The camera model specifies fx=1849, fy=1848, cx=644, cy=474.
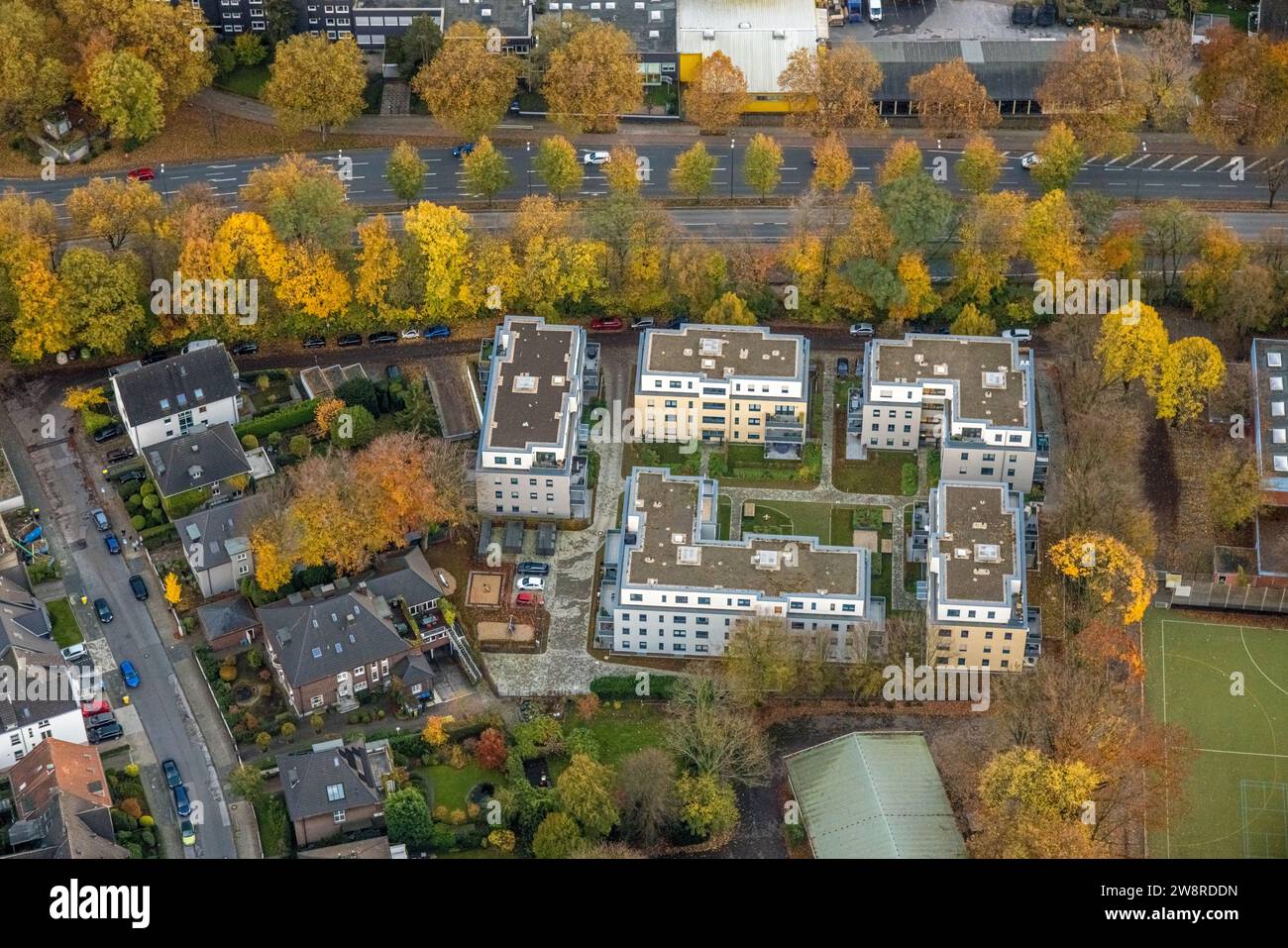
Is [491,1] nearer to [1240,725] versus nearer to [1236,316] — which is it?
[1236,316]

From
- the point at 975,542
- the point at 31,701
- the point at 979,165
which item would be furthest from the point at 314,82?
the point at 975,542

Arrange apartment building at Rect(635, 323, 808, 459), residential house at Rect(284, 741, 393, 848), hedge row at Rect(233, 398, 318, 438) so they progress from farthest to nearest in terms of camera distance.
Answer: hedge row at Rect(233, 398, 318, 438) < apartment building at Rect(635, 323, 808, 459) < residential house at Rect(284, 741, 393, 848)

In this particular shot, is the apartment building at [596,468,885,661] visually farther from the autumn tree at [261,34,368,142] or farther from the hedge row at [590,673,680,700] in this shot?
the autumn tree at [261,34,368,142]

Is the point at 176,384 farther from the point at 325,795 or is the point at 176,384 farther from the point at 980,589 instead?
the point at 980,589

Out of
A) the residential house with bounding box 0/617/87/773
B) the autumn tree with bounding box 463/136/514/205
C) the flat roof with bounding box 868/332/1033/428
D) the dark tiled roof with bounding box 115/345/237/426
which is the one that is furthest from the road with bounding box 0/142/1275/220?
the residential house with bounding box 0/617/87/773

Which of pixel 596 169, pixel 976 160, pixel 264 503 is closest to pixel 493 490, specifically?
pixel 264 503

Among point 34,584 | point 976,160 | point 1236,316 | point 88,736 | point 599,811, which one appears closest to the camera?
point 599,811

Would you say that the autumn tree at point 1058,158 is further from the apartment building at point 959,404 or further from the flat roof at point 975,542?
the flat roof at point 975,542
